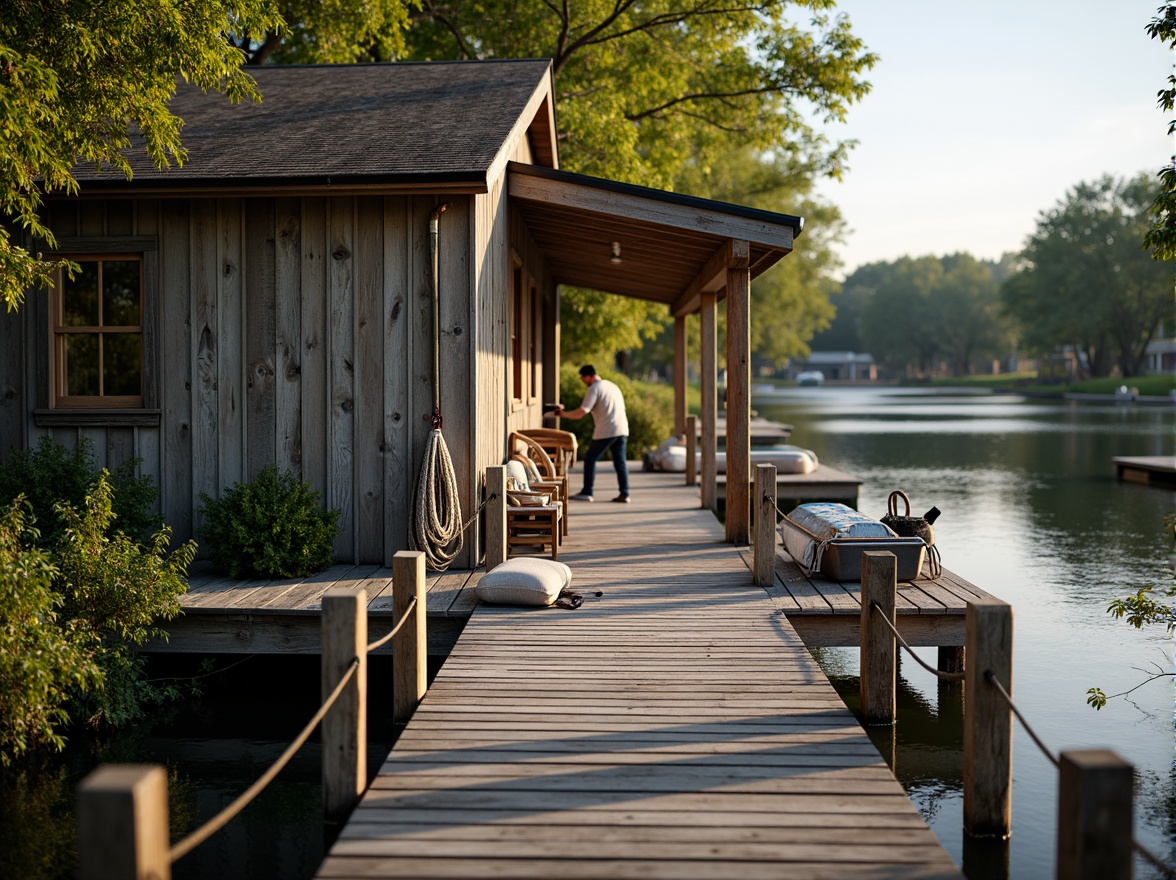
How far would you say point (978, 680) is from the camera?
482 cm

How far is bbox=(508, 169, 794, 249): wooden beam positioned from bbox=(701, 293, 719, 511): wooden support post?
3.68 m

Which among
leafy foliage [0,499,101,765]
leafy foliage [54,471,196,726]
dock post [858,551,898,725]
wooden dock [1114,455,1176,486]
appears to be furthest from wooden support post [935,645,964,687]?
wooden dock [1114,455,1176,486]

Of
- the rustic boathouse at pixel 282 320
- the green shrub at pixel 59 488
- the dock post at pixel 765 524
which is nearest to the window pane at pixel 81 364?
the rustic boathouse at pixel 282 320

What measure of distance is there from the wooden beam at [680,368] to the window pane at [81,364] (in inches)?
453

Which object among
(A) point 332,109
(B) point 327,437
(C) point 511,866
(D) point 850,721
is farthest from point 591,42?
(C) point 511,866

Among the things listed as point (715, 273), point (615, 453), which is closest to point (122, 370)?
point (715, 273)

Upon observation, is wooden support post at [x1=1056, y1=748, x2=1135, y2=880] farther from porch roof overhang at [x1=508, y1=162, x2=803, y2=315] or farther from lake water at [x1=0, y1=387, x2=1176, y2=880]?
porch roof overhang at [x1=508, y1=162, x2=803, y2=315]

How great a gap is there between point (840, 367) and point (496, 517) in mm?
142818

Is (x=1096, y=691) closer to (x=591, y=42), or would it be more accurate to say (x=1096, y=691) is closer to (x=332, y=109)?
(x=332, y=109)

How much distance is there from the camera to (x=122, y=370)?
372 inches

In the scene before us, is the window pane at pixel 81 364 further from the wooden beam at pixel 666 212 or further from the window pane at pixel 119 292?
the wooden beam at pixel 666 212

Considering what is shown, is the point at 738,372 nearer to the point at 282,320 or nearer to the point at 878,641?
the point at 282,320

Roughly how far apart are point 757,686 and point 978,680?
1637 millimetres

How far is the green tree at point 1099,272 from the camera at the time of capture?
224 ft
